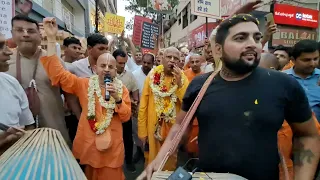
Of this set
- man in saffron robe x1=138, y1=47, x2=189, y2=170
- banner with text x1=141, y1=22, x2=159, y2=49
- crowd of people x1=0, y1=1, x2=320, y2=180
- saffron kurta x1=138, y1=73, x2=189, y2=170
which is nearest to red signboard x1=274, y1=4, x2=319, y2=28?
banner with text x1=141, y1=22, x2=159, y2=49

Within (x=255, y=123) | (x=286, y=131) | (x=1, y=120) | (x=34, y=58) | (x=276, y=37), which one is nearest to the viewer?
(x=255, y=123)

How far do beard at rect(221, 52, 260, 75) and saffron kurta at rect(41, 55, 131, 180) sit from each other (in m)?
1.77

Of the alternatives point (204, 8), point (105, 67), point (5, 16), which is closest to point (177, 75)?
point (105, 67)

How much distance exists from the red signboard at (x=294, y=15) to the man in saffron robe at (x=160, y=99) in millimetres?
9053

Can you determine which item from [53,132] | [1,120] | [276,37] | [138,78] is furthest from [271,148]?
[276,37]

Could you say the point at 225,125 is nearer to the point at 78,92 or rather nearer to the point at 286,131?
the point at 286,131

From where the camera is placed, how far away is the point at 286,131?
8.55 ft

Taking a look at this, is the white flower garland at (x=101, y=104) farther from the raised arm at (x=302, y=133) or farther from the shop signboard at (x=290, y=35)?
the shop signboard at (x=290, y=35)

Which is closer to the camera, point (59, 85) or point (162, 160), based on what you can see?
point (162, 160)

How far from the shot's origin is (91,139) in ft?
10.3

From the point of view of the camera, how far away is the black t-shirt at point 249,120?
151 centimetres

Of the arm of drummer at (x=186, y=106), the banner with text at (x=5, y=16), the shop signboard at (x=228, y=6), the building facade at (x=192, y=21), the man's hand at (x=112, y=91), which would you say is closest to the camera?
the arm of drummer at (x=186, y=106)

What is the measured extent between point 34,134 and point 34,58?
58.0 inches

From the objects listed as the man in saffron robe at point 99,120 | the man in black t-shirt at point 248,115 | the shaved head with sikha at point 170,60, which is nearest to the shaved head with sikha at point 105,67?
the man in saffron robe at point 99,120
